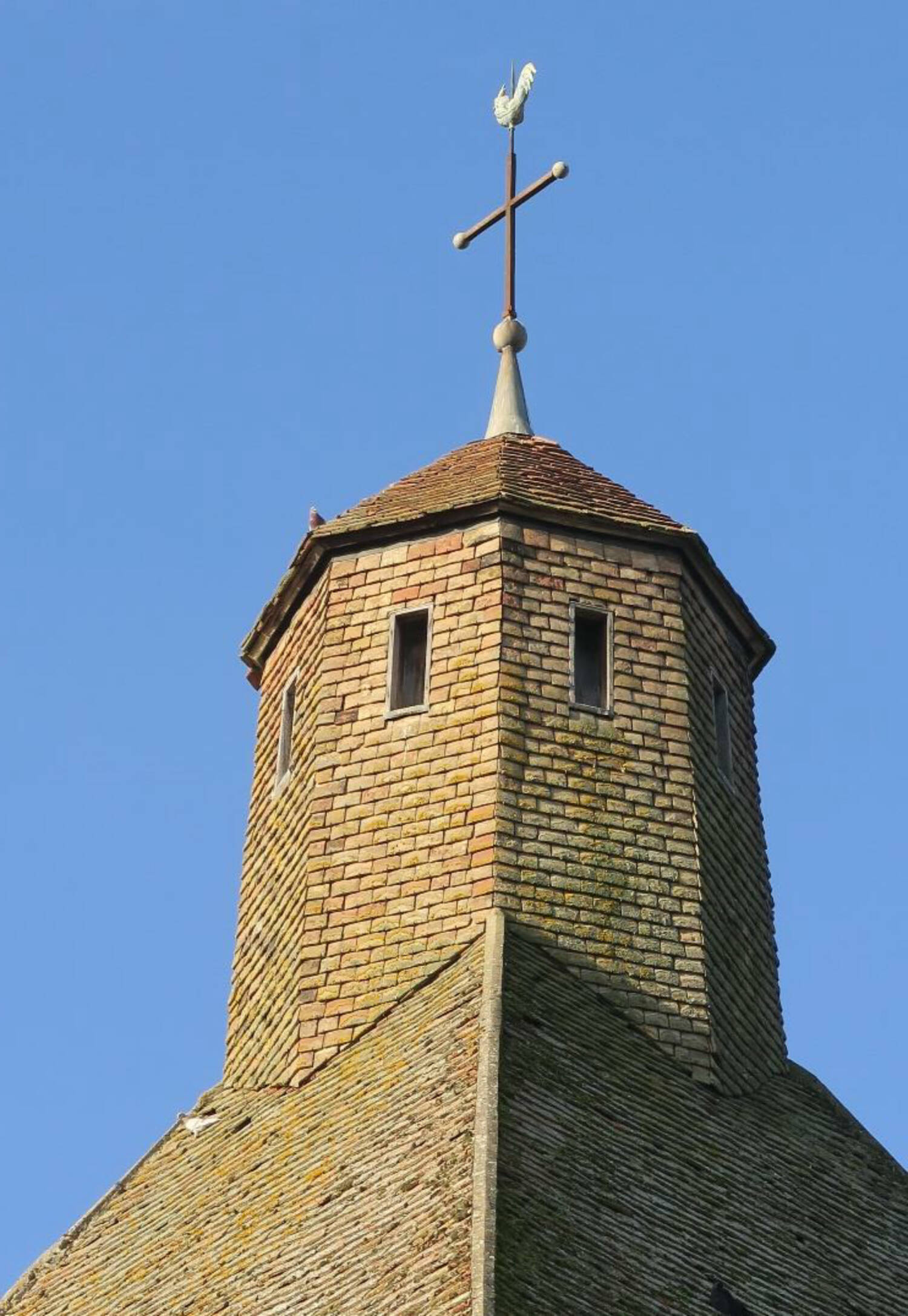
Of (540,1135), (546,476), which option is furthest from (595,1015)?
(546,476)

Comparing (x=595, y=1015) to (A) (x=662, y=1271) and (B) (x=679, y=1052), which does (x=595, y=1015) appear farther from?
(A) (x=662, y=1271)

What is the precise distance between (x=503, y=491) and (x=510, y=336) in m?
3.42

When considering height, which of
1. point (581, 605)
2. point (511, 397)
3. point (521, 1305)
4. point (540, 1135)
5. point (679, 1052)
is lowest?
point (521, 1305)

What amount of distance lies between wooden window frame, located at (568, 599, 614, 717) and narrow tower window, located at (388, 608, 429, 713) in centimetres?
109

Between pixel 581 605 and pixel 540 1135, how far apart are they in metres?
5.85

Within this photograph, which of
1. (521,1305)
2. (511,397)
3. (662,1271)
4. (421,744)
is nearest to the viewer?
Answer: (521,1305)

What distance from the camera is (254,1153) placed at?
77.1ft

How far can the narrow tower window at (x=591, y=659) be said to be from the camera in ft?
83.9

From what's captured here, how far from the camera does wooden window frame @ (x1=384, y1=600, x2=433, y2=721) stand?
25.5 meters

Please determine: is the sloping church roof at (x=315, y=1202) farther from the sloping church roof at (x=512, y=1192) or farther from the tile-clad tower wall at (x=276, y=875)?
the tile-clad tower wall at (x=276, y=875)

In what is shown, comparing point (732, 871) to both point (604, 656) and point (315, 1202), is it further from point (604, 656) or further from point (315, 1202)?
point (315, 1202)

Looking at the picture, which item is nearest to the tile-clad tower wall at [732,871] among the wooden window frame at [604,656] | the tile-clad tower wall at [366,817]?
the wooden window frame at [604,656]

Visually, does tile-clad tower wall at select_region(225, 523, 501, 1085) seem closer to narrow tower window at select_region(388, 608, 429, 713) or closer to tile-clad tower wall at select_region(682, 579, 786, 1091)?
narrow tower window at select_region(388, 608, 429, 713)

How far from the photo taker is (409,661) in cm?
2602
